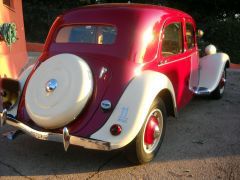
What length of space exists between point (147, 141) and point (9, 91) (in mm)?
1670

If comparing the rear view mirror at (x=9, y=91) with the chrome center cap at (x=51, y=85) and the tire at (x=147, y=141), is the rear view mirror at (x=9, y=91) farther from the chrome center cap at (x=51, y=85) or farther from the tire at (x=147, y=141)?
the tire at (x=147, y=141)

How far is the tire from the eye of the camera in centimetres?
368

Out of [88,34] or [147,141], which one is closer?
[147,141]

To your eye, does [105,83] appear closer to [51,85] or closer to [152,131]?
[51,85]

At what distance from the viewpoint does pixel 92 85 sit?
377 cm

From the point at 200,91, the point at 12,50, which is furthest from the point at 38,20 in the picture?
the point at 200,91

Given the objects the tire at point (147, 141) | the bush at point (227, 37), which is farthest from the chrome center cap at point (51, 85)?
the bush at point (227, 37)

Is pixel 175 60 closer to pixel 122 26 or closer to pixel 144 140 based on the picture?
pixel 122 26

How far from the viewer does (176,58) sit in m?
4.84

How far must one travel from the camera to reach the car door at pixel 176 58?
453 centimetres

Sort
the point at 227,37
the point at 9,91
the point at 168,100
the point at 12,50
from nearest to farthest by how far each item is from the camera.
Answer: the point at 9,91 → the point at 168,100 → the point at 12,50 → the point at 227,37

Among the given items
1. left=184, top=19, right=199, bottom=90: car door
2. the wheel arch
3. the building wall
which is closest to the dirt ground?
the wheel arch

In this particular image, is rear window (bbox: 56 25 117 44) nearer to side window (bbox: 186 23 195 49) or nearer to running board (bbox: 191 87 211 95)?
side window (bbox: 186 23 195 49)

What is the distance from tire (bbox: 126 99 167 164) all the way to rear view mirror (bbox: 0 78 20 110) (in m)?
1.47
